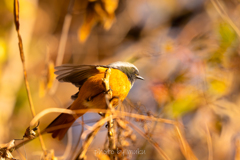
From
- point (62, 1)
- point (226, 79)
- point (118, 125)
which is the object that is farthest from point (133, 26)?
point (118, 125)

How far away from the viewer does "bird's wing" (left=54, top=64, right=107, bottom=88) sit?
280cm

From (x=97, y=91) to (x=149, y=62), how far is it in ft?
8.36

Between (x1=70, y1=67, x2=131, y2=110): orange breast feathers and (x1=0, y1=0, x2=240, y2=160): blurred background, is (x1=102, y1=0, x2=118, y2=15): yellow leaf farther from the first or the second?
(x1=70, y1=67, x2=131, y2=110): orange breast feathers

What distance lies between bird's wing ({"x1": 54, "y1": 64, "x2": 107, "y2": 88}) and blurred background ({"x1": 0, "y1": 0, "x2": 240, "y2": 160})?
166 mm

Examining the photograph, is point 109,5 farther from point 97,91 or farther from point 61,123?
point 61,123

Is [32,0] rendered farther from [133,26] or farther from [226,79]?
[226,79]

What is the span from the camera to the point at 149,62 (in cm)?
513

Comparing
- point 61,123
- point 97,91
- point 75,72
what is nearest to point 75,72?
point 75,72

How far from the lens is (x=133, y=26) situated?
21.2 feet

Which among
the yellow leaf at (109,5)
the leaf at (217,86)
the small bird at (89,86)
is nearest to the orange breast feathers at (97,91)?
the small bird at (89,86)

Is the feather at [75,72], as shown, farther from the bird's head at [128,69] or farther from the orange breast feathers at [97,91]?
the bird's head at [128,69]

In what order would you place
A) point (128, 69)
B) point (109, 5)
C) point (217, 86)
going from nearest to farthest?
point (109, 5) < point (128, 69) < point (217, 86)

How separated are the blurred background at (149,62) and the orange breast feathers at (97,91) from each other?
12.5 inches

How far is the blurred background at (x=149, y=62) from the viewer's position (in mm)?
3314
